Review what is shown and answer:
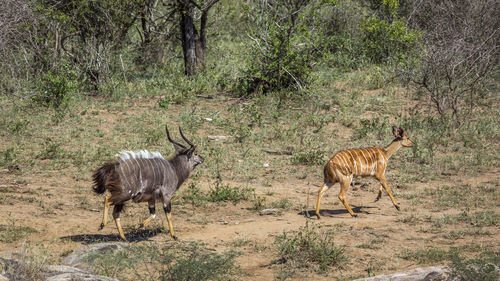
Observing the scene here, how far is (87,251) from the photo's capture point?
7016 mm

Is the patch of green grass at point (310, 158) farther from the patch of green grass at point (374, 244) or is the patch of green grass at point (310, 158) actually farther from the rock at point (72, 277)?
the rock at point (72, 277)

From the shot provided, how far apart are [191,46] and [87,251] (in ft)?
37.1

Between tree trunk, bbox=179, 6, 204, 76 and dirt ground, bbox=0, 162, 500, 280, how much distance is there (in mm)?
7524

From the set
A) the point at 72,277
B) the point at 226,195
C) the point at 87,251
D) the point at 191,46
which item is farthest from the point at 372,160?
the point at 191,46

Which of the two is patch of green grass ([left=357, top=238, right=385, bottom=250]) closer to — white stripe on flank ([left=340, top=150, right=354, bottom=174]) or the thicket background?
the thicket background

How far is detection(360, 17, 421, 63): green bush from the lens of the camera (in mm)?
17578

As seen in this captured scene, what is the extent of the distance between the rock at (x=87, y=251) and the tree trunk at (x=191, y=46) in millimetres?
10953

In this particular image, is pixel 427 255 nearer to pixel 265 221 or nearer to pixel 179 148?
pixel 265 221

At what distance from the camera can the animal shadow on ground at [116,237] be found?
791 centimetres

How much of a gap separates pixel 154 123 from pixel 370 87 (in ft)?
20.2

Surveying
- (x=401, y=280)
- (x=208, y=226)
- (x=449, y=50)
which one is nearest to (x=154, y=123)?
(x=208, y=226)

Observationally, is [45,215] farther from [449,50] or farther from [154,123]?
[449,50]

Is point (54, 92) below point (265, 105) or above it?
above

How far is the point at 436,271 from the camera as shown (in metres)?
5.81
